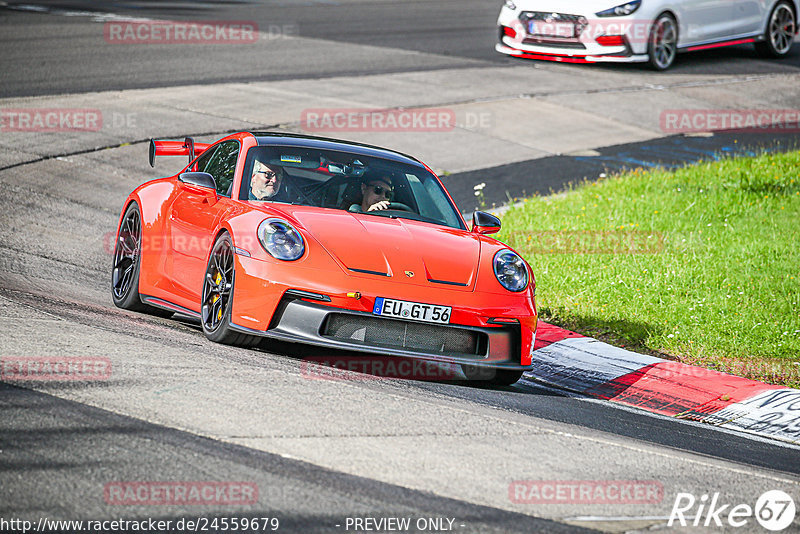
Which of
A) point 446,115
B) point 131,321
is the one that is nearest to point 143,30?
point 446,115

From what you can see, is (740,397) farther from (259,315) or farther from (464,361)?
(259,315)

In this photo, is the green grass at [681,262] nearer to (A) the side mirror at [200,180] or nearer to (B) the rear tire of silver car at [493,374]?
(B) the rear tire of silver car at [493,374]

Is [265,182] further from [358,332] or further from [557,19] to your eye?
[557,19]

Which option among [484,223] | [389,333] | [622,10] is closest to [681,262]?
[484,223]

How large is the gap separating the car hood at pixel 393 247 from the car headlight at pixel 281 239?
12 cm

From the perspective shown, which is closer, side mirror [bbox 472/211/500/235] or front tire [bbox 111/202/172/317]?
side mirror [bbox 472/211/500/235]

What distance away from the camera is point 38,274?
27.9ft

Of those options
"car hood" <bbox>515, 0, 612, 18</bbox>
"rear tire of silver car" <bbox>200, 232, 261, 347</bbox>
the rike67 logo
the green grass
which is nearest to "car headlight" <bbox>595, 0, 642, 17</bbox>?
"car hood" <bbox>515, 0, 612, 18</bbox>

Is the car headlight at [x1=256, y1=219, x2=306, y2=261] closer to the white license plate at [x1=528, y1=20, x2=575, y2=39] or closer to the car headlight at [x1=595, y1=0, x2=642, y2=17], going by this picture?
the car headlight at [x1=595, y1=0, x2=642, y2=17]

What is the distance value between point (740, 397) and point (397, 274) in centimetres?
260

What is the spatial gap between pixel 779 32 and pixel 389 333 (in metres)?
17.8

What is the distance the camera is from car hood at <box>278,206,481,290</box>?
6461 mm

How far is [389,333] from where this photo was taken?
20.5 feet

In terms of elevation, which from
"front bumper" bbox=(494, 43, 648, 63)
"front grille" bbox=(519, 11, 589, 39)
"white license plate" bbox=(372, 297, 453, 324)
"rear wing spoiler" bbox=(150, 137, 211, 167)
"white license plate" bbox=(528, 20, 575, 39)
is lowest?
"white license plate" bbox=(372, 297, 453, 324)
